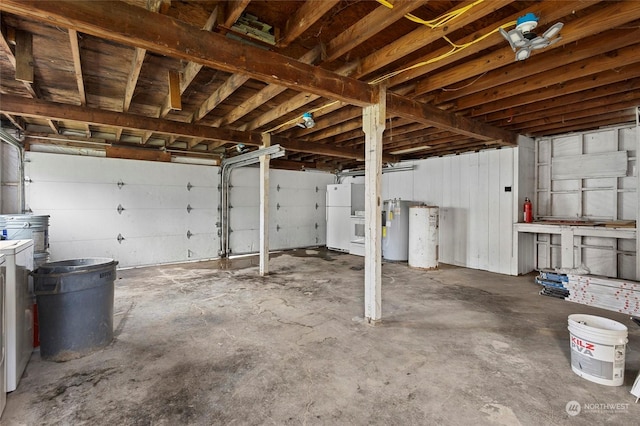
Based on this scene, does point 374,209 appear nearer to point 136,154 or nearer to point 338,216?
point 338,216

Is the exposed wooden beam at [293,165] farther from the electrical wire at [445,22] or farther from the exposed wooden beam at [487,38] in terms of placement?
the electrical wire at [445,22]

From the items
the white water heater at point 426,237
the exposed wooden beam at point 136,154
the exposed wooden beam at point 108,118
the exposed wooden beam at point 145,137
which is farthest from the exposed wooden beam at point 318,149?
the exposed wooden beam at point 136,154

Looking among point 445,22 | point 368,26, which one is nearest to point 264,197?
point 368,26

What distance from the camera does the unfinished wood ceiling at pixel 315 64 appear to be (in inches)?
80.6

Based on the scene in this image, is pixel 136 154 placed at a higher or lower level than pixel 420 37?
lower

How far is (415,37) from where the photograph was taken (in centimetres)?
239

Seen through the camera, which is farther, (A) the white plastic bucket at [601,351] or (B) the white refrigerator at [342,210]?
(B) the white refrigerator at [342,210]

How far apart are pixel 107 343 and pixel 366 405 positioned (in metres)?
2.40

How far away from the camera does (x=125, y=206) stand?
20.0 feet

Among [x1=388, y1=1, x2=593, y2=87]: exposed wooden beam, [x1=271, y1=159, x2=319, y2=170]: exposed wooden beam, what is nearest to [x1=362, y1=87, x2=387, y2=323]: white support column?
[x1=388, y1=1, x2=593, y2=87]: exposed wooden beam

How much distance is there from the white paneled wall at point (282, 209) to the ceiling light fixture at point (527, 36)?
6450mm

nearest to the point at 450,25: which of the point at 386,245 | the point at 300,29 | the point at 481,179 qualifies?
the point at 300,29

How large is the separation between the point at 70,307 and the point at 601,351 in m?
4.12

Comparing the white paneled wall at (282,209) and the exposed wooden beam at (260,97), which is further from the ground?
the exposed wooden beam at (260,97)
